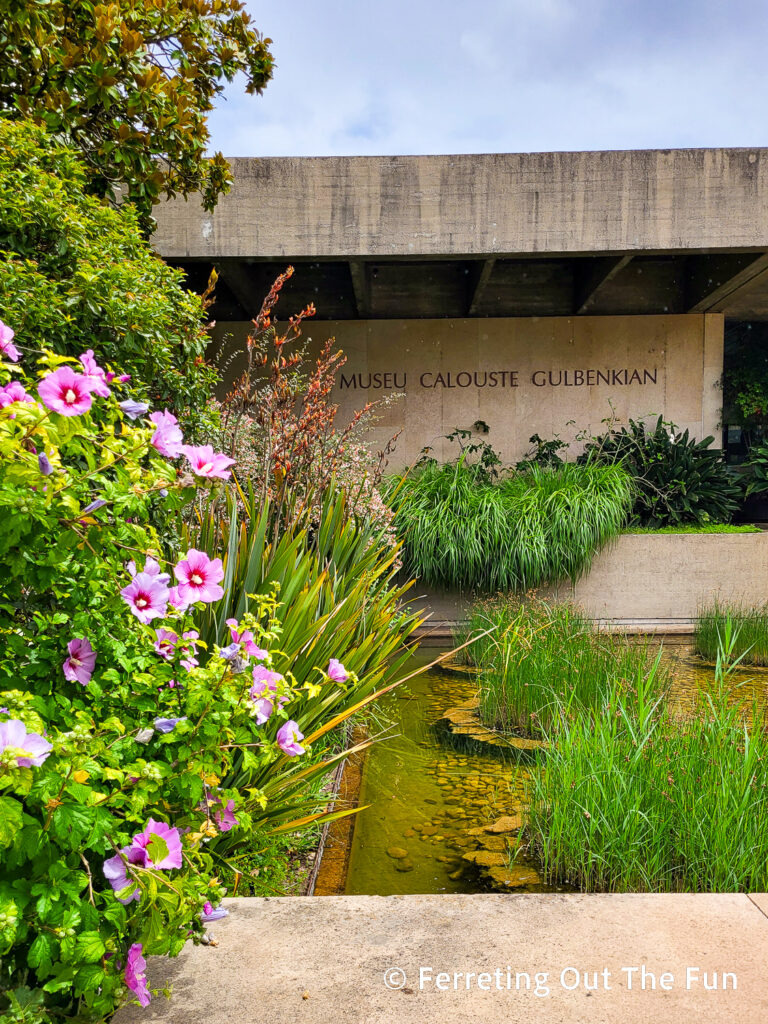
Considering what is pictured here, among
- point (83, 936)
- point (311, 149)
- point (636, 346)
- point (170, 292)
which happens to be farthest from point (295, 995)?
point (636, 346)

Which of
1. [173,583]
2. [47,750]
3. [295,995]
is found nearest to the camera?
[47,750]

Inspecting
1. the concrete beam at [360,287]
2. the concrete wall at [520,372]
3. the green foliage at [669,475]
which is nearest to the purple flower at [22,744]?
the concrete beam at [360,287]

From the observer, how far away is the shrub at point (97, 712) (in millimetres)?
936

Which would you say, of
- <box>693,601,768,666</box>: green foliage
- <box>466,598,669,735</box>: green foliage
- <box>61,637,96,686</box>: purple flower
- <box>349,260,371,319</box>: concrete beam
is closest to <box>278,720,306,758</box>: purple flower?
<box>61,637,96,686</box>: purple flower

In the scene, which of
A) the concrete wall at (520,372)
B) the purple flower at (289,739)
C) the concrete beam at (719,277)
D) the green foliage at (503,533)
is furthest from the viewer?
the concrete wall at (520,372)

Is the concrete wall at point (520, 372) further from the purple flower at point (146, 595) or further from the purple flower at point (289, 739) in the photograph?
the purple flower at point (146, 595)

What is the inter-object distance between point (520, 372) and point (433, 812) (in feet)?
21.7

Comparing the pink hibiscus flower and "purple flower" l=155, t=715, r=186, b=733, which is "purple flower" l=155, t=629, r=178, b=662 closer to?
"purple flower" l=155, t=715, r=186, b=733

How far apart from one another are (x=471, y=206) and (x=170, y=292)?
157 inches

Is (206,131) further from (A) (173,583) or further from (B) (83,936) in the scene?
(B) (83,936)

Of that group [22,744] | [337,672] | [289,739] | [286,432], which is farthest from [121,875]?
[286,432]

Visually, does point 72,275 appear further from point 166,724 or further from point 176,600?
point 166,724

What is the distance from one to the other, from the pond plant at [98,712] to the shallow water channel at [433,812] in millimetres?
949

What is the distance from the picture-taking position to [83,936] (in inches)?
36.8
